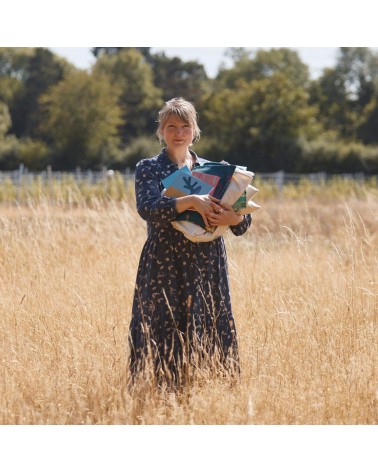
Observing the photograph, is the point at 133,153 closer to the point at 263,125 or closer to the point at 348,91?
the point at 263,125

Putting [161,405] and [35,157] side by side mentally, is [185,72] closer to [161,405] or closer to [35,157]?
[35,157]

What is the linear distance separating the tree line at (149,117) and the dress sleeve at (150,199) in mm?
25972

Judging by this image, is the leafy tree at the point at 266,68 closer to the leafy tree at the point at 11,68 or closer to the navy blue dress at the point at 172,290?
the leafy tree at the point at 11,68

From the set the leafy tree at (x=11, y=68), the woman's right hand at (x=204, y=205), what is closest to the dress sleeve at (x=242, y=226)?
the woman's right hand at (x=204, y=205)

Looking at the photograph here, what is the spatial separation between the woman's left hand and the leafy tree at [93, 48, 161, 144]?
3140 centimetres

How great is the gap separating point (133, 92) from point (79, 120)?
4693 millimetres

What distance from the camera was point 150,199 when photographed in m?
3.42

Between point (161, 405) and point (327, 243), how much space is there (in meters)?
5.68

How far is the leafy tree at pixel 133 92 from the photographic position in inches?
1365

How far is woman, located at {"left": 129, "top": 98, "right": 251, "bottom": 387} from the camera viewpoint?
11.4ft

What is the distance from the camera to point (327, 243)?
8.81m

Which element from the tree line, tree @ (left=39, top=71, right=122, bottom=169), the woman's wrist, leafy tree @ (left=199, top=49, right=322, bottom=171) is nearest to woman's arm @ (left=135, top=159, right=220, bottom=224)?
the woman's wrist

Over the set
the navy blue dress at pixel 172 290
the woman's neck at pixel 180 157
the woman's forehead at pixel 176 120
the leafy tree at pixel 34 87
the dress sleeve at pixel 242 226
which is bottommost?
the navy blue dress at pixel 172 290

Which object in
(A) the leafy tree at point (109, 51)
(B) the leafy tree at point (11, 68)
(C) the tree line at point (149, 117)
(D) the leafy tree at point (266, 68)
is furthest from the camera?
(D) the leafy tree at point (266, 68)
